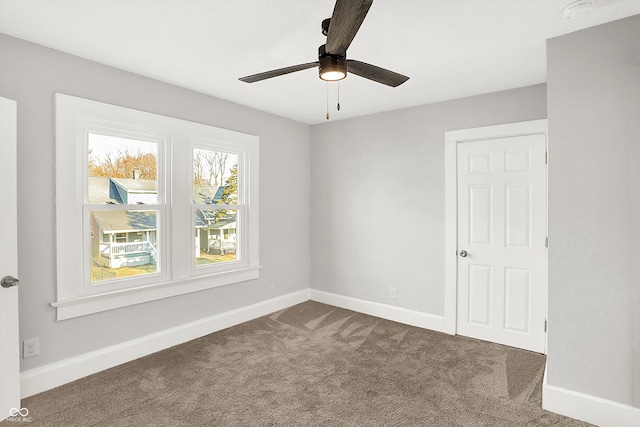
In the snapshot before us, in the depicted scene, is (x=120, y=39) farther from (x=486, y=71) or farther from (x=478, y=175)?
(x=478, y=175)

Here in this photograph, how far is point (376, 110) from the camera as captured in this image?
4.14 metres

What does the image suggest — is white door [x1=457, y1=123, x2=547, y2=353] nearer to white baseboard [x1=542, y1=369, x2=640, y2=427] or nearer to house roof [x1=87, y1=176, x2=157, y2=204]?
white baseboard [x1=542, y1=369, x2=640, y2=427]

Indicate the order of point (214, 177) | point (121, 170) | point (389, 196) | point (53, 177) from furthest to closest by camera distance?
1. point (389, 196)
2. point (214, 177)
3. point (121, 170)
4. point (53, 177)

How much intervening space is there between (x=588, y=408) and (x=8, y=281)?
12.2 ft

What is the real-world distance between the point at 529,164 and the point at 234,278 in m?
3.21

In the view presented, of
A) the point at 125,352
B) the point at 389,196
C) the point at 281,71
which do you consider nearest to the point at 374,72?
the point at 281,71

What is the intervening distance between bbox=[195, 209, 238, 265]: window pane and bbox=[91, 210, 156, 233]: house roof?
0.50 meters

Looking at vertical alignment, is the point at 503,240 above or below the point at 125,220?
below

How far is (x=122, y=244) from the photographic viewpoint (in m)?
3.04

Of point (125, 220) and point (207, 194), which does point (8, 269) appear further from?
point (207, 194)

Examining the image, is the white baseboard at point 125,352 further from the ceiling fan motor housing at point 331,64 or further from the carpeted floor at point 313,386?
the ceiling fan motor housing at point 331,64

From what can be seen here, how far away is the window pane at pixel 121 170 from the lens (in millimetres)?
2852

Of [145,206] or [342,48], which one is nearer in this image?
[342,48]

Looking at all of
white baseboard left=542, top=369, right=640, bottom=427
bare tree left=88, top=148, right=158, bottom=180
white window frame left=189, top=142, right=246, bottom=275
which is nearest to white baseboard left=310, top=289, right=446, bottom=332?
white window frame left=189, top=142, right=246, bottom=275
